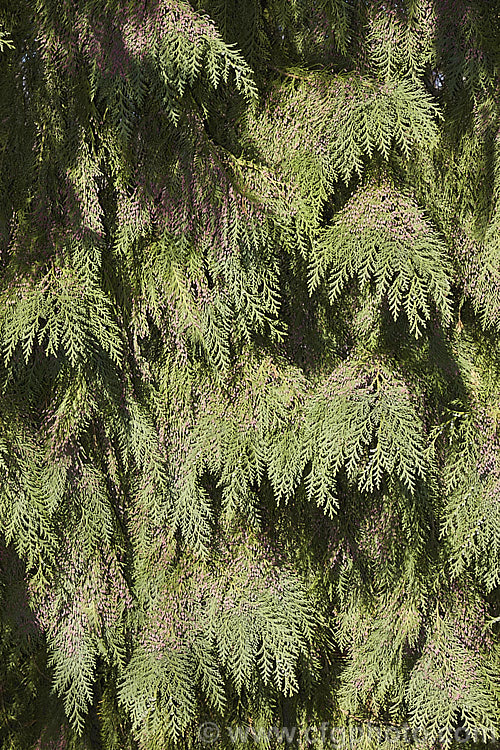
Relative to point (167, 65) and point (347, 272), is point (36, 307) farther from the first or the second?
point (347, 272)

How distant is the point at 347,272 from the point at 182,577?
0.86 meters

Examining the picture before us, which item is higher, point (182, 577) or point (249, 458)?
point (249, 458)

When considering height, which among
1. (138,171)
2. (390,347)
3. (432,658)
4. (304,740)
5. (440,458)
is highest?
(138,171)

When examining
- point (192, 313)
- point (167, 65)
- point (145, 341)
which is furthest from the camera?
point (145, 341)

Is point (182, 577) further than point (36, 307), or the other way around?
point (182, 577)

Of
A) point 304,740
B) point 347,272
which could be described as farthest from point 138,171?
point 304,740

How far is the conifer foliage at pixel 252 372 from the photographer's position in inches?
62.5

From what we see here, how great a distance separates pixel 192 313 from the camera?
5.30ft

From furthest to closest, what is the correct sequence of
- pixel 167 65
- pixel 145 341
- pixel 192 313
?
pixel 145 341 → pixel 192 313 → pixel 167 65

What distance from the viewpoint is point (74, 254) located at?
1664 mm

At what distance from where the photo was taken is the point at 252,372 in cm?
167

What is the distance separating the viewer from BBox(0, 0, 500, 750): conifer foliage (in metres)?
1.59

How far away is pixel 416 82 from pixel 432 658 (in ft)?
4.46

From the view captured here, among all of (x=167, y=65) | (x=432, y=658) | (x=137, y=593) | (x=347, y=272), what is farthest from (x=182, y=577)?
(x=167, y=65)
